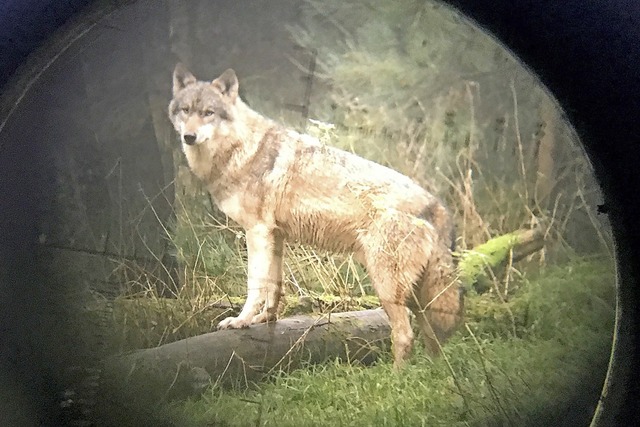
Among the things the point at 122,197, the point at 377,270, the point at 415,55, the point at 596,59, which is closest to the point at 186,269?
the point at 122,197

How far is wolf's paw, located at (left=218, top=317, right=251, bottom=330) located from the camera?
109 centimetres

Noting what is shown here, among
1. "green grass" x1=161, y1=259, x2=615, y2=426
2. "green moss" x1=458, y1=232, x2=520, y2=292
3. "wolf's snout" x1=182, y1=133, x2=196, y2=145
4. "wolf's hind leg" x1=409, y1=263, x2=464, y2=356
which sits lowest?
"green grass" x1=161, y1=259, x2=615, y2=426

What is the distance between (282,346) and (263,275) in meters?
0.10

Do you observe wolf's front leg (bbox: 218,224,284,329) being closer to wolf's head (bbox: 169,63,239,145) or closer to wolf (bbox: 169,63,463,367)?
wolf (bbox: 169,63,463,367)

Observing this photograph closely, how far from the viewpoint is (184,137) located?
1071mm

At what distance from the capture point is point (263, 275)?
1077 mm

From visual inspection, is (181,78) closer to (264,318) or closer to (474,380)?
(264,318)

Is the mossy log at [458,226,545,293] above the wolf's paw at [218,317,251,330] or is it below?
above

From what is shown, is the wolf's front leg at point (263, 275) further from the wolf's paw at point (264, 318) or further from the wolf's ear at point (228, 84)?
the wolf's ear at point (228, 84)

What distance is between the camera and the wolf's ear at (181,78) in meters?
1.08

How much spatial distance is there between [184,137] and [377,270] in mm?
319

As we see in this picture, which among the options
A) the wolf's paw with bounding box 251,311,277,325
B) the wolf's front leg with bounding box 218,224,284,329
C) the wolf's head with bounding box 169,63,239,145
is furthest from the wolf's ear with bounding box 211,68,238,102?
the wolf's paw with bounding box 251,311,277,325

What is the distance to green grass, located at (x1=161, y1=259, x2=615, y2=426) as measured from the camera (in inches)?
42.8

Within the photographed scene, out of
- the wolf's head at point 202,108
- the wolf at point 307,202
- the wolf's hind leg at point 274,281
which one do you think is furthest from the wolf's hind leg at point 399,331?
the wolf's head at point 202,108
